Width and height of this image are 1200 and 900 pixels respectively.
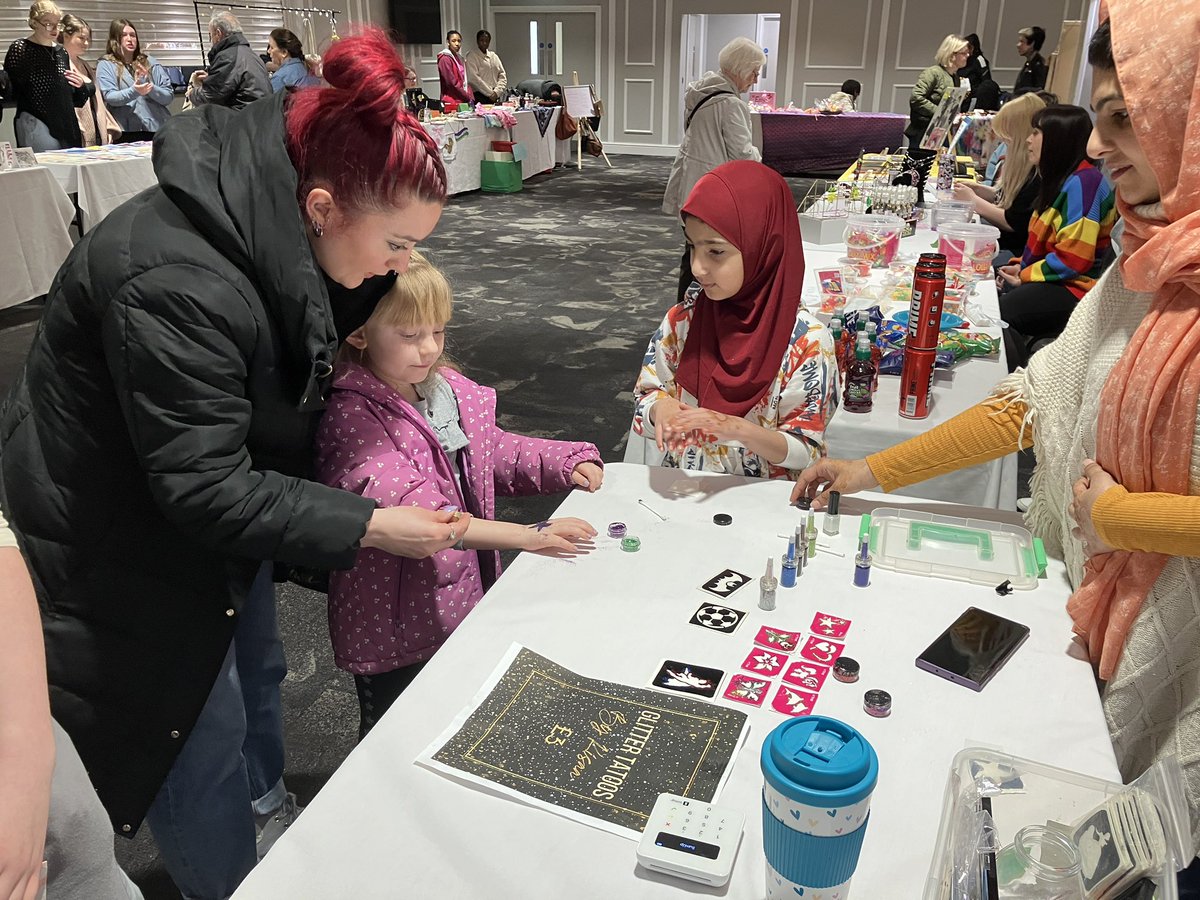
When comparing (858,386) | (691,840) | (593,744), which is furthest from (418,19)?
(691,840)

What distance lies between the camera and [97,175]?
5684 mm

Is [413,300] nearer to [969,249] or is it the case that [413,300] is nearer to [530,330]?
[969,249]

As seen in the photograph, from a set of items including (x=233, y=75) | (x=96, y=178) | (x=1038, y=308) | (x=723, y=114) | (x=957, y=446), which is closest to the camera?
(x=957, y=446)

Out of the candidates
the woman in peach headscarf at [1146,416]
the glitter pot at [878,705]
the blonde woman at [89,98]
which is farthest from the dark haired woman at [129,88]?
the glitter pot at [878,705]

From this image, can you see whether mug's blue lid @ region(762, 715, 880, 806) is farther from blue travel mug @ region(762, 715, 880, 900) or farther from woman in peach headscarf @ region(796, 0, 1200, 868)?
woman in peach headscarf @ region(796, 0, 1200, 868)

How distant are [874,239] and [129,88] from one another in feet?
23.1

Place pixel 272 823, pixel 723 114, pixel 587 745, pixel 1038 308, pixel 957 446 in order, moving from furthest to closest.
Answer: pixel 723 114 → pixel 1038 308 → pixel 272 823 → pixel 957 446 → pixel 587 745

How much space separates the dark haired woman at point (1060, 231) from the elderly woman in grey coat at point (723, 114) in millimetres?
1542

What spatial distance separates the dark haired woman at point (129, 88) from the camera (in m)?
7.59

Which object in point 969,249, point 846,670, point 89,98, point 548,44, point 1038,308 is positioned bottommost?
point 1038,308

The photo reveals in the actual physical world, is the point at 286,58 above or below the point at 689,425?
above

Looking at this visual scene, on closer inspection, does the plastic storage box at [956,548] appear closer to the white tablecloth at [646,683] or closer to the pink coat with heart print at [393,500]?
the white tablecloth at [646,683]

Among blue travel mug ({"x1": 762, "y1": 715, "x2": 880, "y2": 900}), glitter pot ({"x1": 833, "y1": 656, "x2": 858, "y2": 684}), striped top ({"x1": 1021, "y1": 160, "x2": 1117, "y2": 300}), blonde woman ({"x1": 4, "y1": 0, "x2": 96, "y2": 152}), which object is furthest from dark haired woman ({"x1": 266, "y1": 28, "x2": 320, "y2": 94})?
blue travel mug ({"x1": 762, "y1": 715, "x2": 880, "y2": 900})

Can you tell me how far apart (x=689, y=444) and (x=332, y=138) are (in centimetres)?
101
